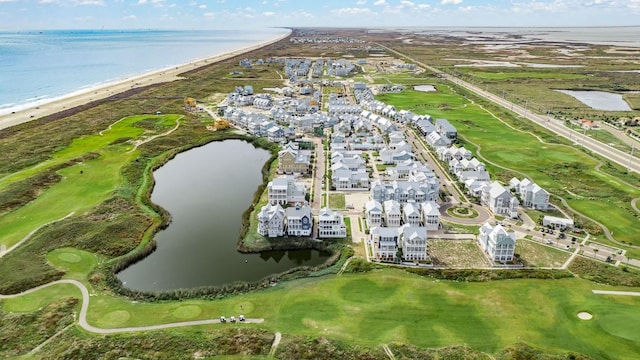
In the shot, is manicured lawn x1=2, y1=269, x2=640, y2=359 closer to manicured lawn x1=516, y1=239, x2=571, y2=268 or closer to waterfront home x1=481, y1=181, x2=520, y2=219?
manicured lawn x1=516, y1=239, x2=571, y2=268

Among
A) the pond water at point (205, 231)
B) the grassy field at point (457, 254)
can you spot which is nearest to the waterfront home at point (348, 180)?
the pond water at point (205, 231)

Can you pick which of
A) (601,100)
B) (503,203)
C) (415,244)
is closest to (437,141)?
(503,203)

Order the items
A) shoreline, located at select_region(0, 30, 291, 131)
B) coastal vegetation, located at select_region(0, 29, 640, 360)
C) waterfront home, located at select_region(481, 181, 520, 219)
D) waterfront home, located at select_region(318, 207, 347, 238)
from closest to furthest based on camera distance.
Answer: coastal vegetation, located at select_region(0, 29, 640, 360) → waterfront home, located at select_region(318, 207, 347, 238) → waterfront home, located at select_region(481, 181, 520, 219) → shoreline, located at select_region(0, 30, 291, 131)

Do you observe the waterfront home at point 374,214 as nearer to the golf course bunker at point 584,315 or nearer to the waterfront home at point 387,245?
the waterfront home at point 387,245

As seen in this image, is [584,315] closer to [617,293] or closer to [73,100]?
[617,293]

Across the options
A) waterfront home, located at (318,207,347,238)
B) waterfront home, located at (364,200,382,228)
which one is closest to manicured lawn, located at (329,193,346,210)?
waterfront home, located at (364,200,382,228)

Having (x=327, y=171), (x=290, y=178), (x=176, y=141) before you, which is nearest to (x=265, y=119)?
(x=176, y=141)

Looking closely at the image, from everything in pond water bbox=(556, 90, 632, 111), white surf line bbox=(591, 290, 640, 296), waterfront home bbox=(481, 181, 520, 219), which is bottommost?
white surf line bbox=(591, 290, 640, 296)
